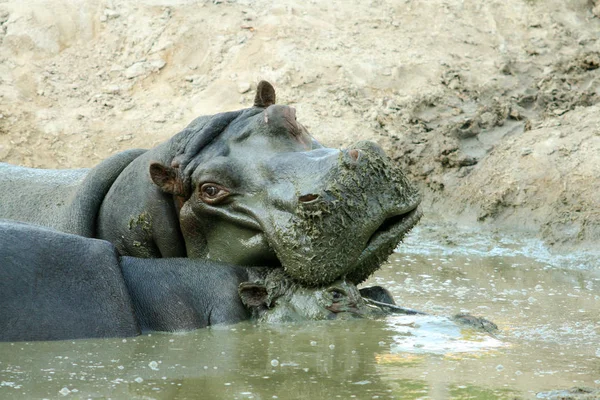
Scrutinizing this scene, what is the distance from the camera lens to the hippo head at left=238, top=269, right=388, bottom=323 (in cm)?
542

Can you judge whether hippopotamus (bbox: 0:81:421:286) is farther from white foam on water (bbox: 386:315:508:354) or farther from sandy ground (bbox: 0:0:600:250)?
sandy ground (bbox: 0:0:600:250)

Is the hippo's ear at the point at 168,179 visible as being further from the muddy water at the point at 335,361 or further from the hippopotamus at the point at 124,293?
the muddy water at the point at 335,361

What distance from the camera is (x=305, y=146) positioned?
5.65m

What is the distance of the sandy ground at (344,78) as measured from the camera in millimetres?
9891

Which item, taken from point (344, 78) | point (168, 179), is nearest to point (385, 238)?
point (168, 179)

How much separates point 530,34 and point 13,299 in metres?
8.06

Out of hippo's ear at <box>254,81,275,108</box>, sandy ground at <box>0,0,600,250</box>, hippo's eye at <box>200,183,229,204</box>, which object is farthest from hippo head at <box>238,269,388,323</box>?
sandy ground at <box>0,0,600,250</box>

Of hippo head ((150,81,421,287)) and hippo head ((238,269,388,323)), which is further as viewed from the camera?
hippo head ((238,269,388,323))

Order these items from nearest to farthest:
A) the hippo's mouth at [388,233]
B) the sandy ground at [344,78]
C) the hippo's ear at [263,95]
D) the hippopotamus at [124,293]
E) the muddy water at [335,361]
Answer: the muddy water at [335,361], the hippopotamus at [124,293], the hippo's mouth at [388,233], the hippo's ear at [263,95], the sandy ground at [344,78]

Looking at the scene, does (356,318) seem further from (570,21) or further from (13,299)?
(570,21)

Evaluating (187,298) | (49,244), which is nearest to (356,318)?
(187,298)

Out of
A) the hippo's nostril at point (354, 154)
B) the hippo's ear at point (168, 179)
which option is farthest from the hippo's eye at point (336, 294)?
the hippo's ear at point (168, 179)

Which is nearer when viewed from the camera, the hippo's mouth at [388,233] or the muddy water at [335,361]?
the muddy water at [335,361]

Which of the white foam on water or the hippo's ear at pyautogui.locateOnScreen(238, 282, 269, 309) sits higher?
the hippo's ear at pyautogui.locateOnScreen(238, 282, 269, 309)
